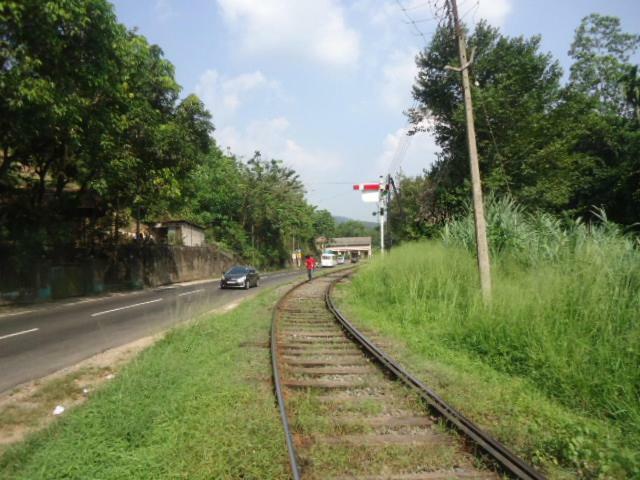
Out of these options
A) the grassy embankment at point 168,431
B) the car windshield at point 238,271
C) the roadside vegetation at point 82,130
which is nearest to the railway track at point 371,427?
the grassy embankment at point 168,431

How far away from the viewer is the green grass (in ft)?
14.1

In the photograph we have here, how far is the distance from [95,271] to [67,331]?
13.8 meters

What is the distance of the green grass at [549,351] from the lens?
4.29 meters

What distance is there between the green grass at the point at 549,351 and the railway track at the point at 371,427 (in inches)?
16.7

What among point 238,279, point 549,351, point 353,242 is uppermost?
point 353,242

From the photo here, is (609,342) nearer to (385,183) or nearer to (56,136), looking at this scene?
(56,136)

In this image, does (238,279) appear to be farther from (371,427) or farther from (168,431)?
(371,427)

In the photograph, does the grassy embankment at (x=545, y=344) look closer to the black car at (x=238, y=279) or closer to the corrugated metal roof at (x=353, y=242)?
the black car at (x=238, y=279)

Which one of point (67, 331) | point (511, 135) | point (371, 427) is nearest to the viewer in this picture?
point (371, 427)

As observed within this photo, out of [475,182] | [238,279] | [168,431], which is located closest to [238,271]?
[238,279]

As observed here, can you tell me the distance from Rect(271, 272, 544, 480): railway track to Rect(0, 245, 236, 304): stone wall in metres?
15.9

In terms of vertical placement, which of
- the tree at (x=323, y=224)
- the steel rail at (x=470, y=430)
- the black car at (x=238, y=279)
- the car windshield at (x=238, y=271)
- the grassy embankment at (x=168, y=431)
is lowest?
the steel rail at (x=470, y=430)

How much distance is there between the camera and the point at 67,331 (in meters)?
11.2

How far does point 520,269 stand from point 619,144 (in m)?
27.6
